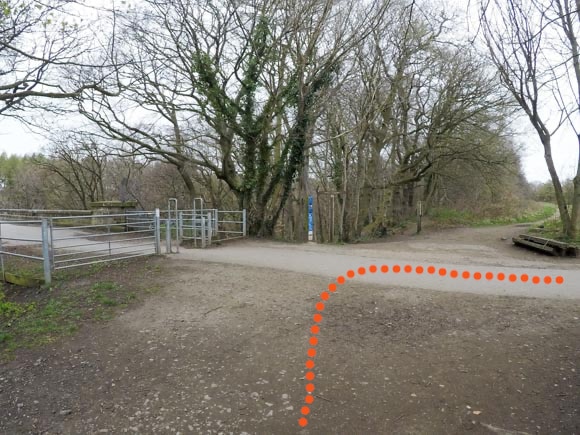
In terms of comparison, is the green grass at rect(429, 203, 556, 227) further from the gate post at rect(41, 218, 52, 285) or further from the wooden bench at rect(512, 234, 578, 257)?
the gate post at rect(41, 218, 52, 285)

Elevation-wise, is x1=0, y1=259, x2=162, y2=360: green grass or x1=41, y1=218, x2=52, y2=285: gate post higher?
x1=41, y1=218, x2=52, y2=285: gate post

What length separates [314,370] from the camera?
3.79 meters

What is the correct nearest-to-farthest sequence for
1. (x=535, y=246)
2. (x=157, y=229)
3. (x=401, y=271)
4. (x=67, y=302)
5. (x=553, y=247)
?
1. (x=67, y=302)
2. (x=401, y=271)
3. (x=157, y=229)
4. (x=553, y=247)
5. (x=535, y=246)

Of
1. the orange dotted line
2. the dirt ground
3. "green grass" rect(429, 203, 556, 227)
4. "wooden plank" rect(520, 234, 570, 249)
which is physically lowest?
the dirt ground

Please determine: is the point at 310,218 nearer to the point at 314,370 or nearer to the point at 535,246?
the point at 535,246

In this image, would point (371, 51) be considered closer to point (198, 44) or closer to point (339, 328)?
point (198, 44)

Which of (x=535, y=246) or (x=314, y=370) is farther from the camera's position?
(x=535, y=246)

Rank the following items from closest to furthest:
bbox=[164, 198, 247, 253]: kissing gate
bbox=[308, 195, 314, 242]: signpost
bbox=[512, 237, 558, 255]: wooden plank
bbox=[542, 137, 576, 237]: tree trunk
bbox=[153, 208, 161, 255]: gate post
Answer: bbox=[153, 208, 161, 255]: gate post, bbox=[512, 237, 558, 255]: wooden plank, bbox=[164, 198, 247, 253]: kissing gate, bbox=[542, 137, 576, 237]: tree trunk, bbox=[308, 195, 314, 242]: signpost

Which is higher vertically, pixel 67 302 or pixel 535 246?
pixel 535 246

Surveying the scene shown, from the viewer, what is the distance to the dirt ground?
310 cm

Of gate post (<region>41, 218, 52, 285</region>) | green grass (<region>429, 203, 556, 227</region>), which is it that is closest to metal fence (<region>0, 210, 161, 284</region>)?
gate post (<region>41, 218, 52, 285</region>)

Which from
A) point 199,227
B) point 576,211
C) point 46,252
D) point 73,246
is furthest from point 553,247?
point 46,252

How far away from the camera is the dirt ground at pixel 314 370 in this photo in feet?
10.2

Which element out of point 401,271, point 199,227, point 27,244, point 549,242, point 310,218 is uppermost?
point 310,218
